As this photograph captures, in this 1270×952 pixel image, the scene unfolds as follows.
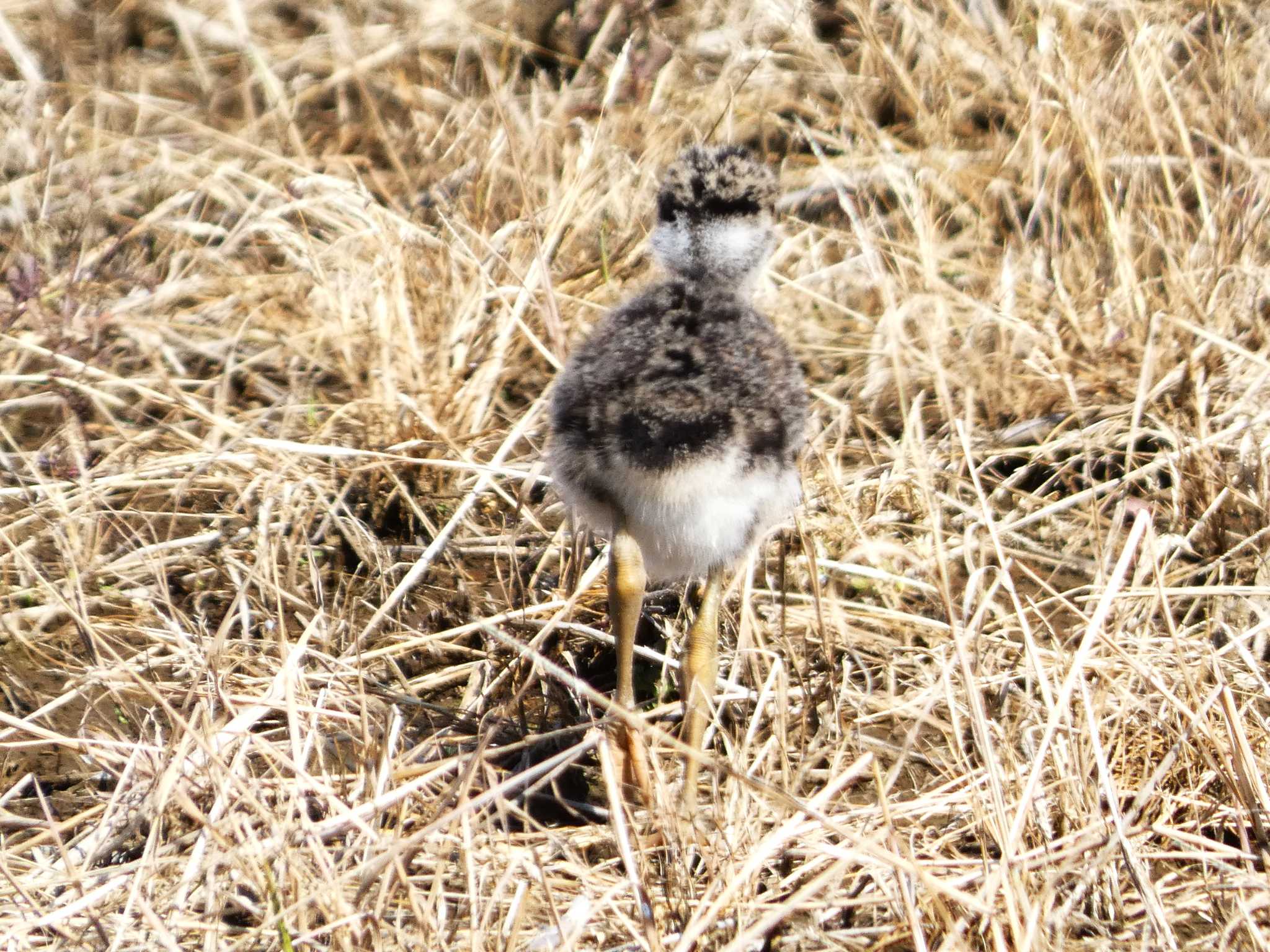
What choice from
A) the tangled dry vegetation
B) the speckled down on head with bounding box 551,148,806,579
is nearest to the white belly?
the speckled down on head with bounding box 551,148,806,579

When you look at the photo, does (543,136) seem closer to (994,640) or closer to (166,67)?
(166,67)

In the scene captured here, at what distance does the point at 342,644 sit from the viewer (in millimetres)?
2879

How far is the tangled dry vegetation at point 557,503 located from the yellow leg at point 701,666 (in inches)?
4.1

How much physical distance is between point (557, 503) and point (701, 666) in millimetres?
877

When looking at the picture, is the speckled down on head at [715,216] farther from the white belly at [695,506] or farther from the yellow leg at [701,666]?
the yellow leg at [701,666]

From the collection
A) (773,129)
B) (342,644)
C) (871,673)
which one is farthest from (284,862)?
(773,129)

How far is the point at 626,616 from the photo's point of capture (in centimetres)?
250

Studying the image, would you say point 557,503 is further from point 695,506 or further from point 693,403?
point 693,403

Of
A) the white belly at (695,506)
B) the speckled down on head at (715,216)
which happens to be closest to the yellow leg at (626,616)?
the white belly at (695,506)

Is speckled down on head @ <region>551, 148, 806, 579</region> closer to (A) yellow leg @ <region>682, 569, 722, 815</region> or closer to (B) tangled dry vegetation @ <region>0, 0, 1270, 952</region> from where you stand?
(A) yellow leg @ <region>682, 569, 722, 815</region>

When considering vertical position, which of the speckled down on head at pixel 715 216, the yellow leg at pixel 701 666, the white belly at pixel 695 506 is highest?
the speckled down on head at pixel 715 216

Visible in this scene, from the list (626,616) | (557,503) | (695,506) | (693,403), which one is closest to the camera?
(693,403)

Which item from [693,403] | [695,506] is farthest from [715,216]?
[695,506]

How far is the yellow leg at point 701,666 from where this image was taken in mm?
2508
